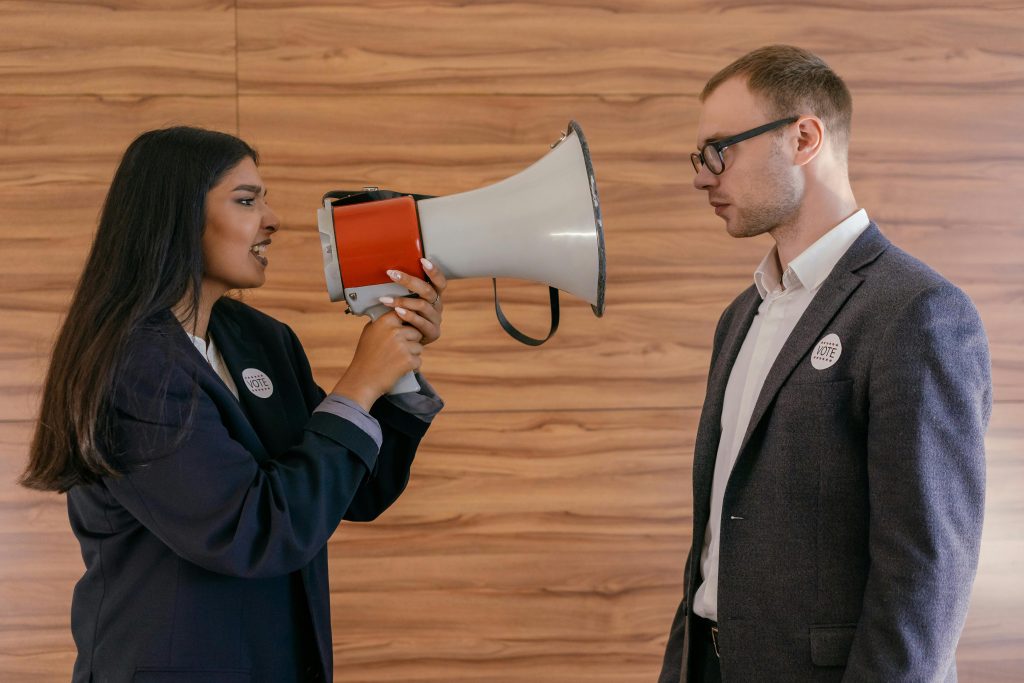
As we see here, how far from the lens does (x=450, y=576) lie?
97.5 inches

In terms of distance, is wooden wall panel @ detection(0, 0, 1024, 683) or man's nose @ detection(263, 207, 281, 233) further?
wooden wall panel @ detection(0, 0, 1024, 683)

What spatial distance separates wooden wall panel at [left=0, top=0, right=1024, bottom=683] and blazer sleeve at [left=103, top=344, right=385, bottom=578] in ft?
3.82

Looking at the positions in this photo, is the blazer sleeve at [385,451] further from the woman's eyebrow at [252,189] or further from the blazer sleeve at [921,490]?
the blazer sleeve at [921,490]

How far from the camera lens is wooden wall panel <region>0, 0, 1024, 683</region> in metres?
2.39

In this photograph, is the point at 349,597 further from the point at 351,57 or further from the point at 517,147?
the point at 351,57

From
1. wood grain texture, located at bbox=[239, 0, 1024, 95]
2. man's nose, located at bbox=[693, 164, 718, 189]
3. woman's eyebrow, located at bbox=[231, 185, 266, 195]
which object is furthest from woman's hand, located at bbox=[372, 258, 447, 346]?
wood grain texture, located at bbox=[239, 0, 1024, 95]

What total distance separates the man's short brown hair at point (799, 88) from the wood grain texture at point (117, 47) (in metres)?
1.48

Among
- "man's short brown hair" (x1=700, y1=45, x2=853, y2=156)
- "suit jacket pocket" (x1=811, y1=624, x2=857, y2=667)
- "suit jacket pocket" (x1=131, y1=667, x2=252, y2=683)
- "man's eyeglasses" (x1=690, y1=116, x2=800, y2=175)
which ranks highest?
"man's short brown hair" (x1=700, y1=45, x2=853, y2=156)

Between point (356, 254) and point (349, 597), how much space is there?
1340mm

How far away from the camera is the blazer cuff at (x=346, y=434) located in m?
1.34

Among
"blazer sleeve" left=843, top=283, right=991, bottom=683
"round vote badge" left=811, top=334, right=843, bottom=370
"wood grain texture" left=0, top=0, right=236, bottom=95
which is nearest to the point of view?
"blazer sleeve" left=843, top=283, right=991, bottom=683

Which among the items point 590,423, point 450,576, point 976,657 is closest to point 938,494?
point 590,423

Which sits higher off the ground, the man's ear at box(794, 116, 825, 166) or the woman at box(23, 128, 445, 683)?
the man's ear at box(794, 116, 825, 166)

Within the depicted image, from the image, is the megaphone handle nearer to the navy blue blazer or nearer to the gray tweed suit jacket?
the navy blue blazer
